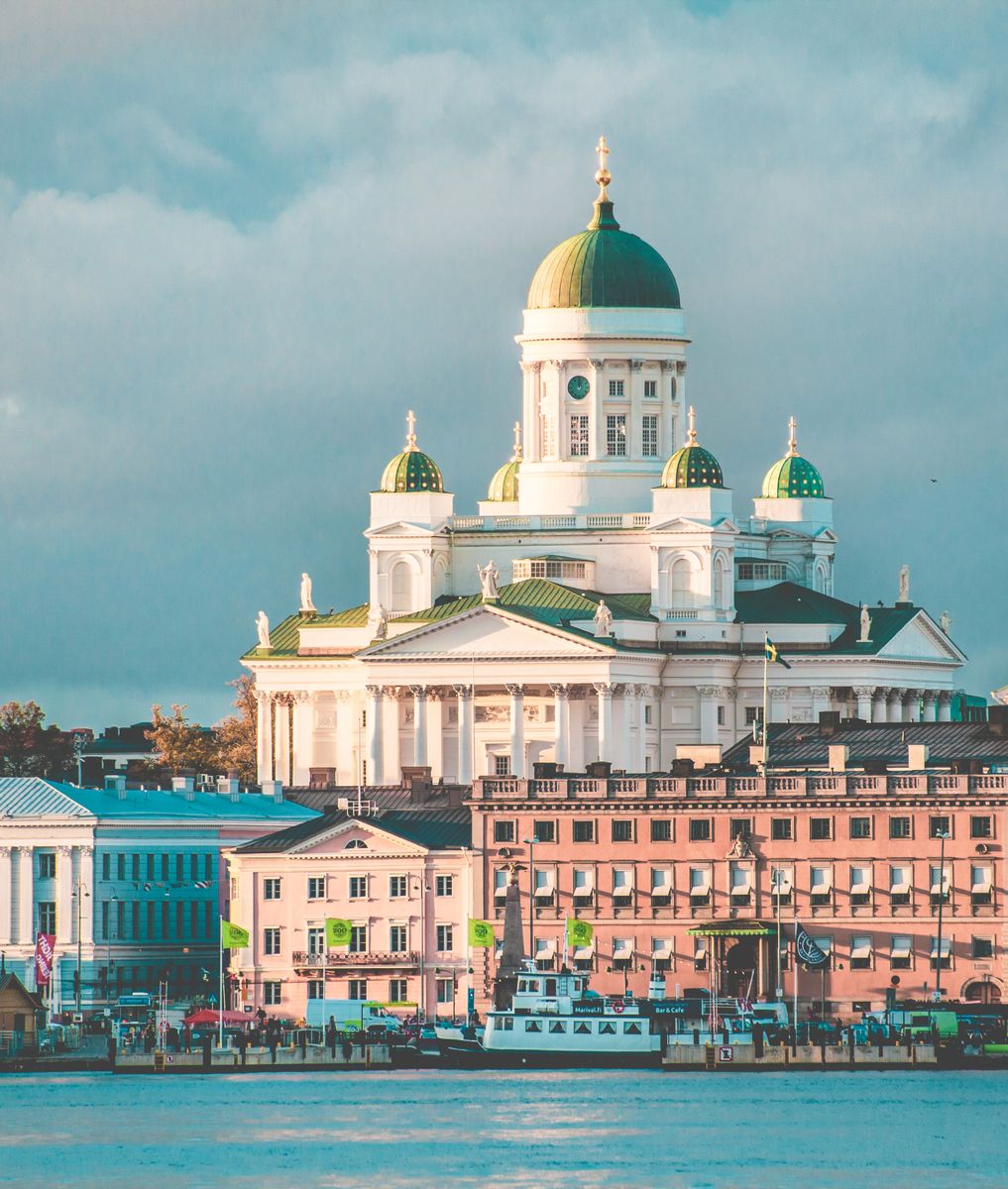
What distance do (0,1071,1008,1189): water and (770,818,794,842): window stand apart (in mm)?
17231

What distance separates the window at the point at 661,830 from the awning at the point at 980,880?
9.90 metres

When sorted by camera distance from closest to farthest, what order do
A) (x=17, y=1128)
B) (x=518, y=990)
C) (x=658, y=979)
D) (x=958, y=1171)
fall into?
(x=958, y=1171)
(x=17, y=1128)
(x=518, y=990)
(x=658, y=979)

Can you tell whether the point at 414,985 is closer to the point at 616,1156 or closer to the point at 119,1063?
the point at 119,1063

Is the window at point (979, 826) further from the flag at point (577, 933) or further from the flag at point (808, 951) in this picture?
the flag at point (577, 933)

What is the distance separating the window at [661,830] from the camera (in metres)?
196

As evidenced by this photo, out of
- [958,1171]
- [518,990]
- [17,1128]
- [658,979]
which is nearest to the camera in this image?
[958,1171]

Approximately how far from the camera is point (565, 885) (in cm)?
19725

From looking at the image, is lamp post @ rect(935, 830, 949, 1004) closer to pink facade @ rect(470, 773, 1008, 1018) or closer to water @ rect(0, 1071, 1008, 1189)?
pink facade @ rect(470, 773, 1008, 1018)

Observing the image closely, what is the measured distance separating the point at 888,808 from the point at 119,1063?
2536cm

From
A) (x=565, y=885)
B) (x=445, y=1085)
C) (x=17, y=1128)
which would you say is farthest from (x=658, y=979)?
(x=17, y=1128)

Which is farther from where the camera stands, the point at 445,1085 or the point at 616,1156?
the point at 445,1085

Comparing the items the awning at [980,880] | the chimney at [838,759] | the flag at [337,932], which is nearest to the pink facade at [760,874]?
the awning at [980,880]

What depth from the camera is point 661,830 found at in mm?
196500

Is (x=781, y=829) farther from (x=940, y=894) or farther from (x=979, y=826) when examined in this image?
(x=979, y=826)
